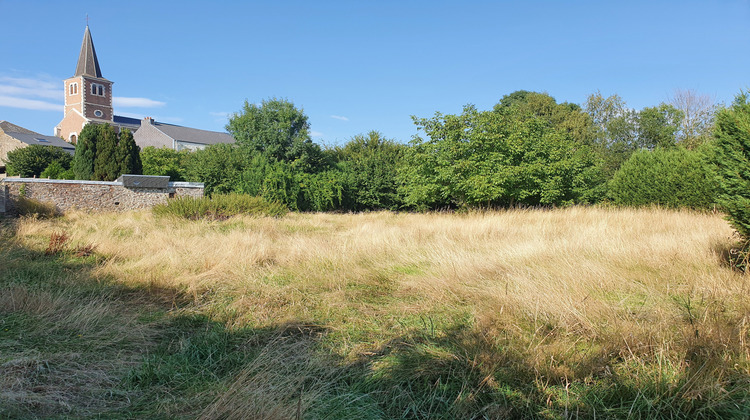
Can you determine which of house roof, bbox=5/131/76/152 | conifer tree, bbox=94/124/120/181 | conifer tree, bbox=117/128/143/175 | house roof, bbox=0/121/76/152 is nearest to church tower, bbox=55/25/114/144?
house roof, bbox=0/121/76/152

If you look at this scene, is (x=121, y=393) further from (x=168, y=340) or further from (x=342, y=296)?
(x=342, y=296)

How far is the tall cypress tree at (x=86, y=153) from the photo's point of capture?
27656 millimetres

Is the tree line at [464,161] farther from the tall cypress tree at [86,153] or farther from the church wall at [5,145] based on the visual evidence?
the church wall at [5,145]

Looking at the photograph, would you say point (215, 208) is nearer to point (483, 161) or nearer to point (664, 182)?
point (483, 161)

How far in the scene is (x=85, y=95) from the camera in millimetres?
56938

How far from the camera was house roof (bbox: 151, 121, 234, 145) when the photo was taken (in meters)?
56.3

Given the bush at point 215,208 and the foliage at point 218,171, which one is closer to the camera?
the bush at point 215,208

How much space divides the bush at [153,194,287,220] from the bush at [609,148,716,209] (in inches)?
553

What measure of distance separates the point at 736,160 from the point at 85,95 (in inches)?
2759

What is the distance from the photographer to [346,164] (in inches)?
1061

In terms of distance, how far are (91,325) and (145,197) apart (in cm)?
2042

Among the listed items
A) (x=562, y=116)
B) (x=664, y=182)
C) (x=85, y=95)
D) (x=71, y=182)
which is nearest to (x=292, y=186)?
(x=71, y=182)

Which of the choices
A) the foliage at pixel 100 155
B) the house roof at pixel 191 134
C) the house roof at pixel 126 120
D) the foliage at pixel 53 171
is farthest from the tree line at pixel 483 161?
the house roof at pixel 126 120

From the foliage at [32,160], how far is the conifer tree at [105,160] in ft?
32.3
